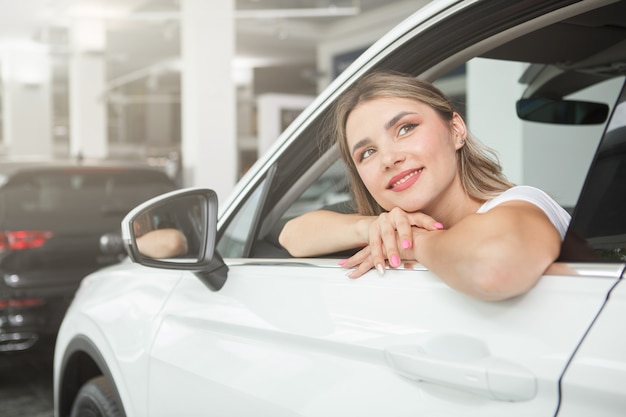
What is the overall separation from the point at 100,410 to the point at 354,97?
122 centimetres

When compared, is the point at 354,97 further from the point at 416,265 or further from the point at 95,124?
the point at 95,124

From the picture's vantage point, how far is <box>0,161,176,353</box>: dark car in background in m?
4.17

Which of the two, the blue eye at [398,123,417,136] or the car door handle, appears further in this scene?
the blue eye at [398,123,417,136]

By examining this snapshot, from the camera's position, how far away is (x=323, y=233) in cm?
146

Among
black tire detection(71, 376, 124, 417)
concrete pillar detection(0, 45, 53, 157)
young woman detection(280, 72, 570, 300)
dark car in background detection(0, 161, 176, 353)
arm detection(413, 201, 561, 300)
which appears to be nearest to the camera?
arm detection(413, 201, 561, 300)

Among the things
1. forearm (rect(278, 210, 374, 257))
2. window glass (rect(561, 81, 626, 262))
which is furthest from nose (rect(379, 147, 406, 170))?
window glass (rect(561, 81, 626, 262))

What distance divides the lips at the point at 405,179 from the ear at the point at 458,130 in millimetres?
124

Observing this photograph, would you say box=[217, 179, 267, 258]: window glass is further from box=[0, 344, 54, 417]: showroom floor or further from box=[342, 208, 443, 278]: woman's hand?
box=[0, 344, 54, 417]: showroom floor

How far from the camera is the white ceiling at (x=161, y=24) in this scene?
11195 mm

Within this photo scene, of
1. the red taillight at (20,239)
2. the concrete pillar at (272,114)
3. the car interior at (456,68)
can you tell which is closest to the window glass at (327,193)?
the car interior at (456,68)

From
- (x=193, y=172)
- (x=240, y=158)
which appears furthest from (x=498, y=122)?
(x=240, y=158)

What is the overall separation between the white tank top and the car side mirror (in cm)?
60

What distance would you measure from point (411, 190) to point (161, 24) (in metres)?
12.3

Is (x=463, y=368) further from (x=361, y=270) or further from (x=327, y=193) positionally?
(x=327, y=193)
